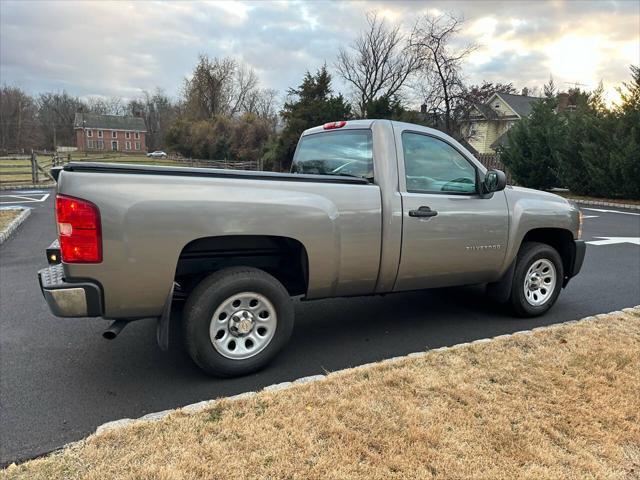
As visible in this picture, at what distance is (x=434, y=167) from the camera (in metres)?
4.14

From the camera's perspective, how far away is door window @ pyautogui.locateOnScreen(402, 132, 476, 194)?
3.98 metres

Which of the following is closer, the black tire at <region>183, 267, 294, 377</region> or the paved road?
the paved road

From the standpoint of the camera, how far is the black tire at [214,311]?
319 centimetres

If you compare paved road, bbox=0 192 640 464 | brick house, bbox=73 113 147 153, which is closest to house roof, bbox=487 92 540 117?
paved road, bbox=0 192 640 464

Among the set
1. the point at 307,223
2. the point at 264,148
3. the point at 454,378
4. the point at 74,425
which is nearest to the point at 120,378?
the point at 74,425

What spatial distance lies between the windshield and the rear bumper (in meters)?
2.26

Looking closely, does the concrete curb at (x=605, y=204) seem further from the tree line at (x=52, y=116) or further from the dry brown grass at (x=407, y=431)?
the tree line at (x=52, y=116)

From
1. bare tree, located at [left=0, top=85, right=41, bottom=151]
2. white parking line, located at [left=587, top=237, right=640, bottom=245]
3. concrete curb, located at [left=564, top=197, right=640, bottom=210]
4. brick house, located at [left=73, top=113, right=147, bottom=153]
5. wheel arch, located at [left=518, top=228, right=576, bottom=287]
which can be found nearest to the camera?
wheel arch, located at [left=518, top=228, right=576, bottom=287]

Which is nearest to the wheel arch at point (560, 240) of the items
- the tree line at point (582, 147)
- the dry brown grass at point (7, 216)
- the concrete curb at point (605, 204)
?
the dry brown grass at point (7, 216)

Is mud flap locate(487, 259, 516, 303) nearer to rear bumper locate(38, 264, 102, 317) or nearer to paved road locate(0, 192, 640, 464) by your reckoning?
paved road locate(0, 192, 640, 464)

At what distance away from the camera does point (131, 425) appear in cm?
266

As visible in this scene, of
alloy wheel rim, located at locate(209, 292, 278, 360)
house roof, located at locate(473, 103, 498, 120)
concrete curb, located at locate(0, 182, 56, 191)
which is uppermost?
house roof, located at locate(473, 103, 498, 120)

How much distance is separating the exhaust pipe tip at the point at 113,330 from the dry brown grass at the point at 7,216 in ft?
24.6

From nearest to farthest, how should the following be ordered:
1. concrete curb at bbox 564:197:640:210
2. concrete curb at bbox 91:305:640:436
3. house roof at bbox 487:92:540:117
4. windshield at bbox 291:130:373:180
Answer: concrete curb at bbox 91:305:640:436 → windshield at bbox 291:130:373:180 → concrete curb at bbox 564:197:640:210 → house roof at bbox 487:92:540:117
